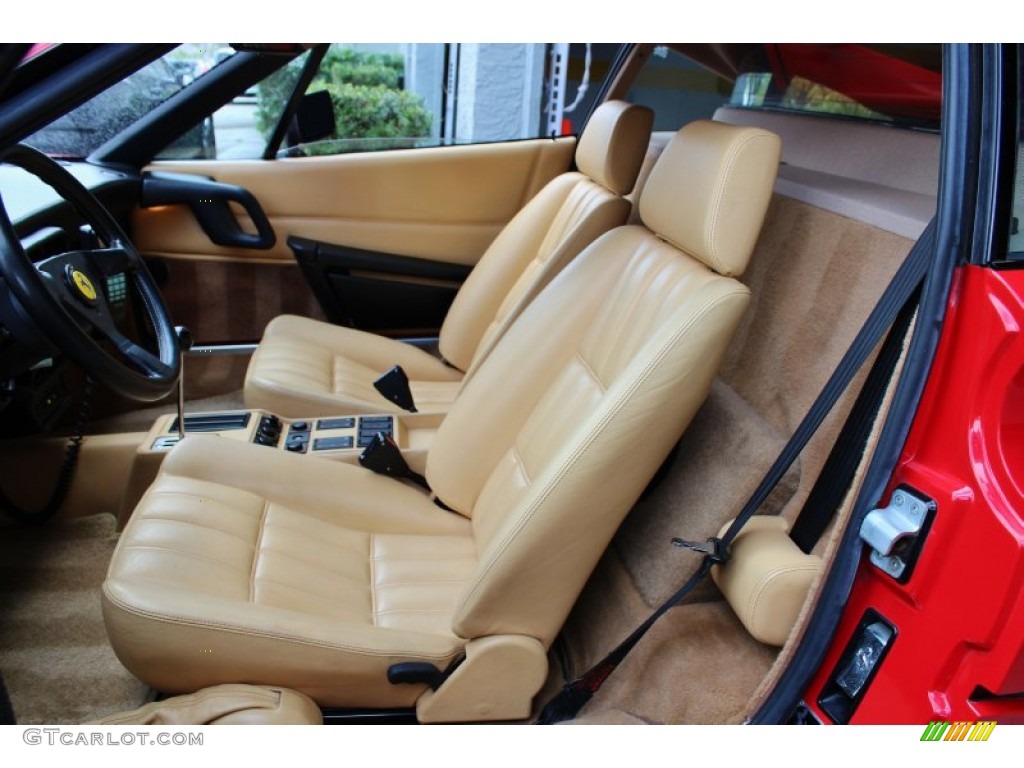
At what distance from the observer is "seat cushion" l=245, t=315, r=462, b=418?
2137mm

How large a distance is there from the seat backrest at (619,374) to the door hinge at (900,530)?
10.9 inches

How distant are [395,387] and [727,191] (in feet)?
3.53

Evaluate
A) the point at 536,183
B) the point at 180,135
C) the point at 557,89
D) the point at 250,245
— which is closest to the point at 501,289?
the point at 536,183

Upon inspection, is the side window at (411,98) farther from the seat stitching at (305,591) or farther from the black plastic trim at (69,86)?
the seat stitching at (305,591)

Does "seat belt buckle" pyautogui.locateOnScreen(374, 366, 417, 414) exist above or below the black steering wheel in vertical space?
below

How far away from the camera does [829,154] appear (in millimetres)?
1775

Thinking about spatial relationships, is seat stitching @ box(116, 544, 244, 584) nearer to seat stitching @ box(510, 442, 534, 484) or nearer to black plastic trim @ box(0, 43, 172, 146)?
seat stitching @ box(510, 442, 534, 484)

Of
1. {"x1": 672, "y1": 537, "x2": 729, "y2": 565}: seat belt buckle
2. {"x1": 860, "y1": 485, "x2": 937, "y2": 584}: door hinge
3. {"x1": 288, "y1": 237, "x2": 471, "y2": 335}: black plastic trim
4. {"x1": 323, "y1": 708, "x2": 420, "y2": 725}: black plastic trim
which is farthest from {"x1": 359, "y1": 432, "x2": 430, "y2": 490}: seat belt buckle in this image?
{"x1": 288, "y1": 237, "x2": 471, "y2": 335}: black plastic trim

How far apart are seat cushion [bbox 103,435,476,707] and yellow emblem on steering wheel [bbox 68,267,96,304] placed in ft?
1.09

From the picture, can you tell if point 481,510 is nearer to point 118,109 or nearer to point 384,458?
point 384,458

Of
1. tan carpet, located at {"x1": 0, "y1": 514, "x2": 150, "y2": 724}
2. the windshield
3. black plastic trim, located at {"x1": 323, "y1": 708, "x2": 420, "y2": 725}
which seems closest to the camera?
black plastic trim, located at {"x1": 323, "y1": 708, "x2": 420, "y2": 725}

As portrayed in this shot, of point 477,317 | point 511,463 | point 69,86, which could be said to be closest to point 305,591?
point 511,463

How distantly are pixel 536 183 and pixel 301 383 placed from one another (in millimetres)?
1066
